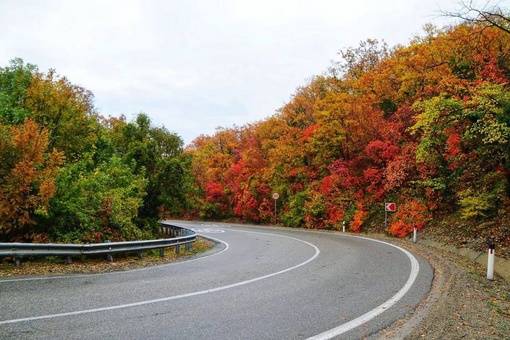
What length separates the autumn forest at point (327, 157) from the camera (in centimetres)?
1129

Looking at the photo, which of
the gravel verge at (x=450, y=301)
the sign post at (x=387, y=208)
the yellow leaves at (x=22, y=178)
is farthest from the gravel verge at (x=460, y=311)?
the sign post at (x=387, y=208)

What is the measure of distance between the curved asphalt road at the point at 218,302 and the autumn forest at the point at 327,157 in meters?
4.31

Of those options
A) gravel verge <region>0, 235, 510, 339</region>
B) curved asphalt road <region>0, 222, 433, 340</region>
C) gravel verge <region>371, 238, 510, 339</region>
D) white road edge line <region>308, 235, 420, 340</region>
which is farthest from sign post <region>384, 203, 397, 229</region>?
white road edge line <region>308, 235, 420, 340</region>

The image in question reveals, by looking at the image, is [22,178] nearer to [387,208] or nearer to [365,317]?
[365,317]

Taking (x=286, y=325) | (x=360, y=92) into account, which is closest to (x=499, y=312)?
(x=286, y=325)

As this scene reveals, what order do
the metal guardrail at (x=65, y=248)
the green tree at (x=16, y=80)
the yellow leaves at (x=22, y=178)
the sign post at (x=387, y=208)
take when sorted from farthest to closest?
the sign post at (x=387, y=208)
the green tree at (x=16, y=80)
the yellow leaves at (x=22, y=178)
the metal guardrail at (x=65, y=248)

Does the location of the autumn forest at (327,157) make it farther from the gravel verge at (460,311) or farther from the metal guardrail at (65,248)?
the gravel verge at (460,311)

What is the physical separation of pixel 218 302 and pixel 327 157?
23.3 meters

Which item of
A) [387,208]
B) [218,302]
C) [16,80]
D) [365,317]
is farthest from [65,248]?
[387,208]

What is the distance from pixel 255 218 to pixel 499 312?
3041 cm

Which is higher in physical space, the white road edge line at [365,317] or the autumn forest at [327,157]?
the autumn forest at [327,157]

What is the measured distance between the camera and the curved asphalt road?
469cm

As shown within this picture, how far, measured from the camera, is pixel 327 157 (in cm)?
2814

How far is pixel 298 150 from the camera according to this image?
29.5 m
